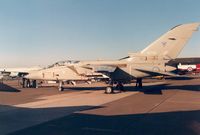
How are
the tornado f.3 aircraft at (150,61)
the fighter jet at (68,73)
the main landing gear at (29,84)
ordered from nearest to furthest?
the tornado f.3 aircraft at (150,61) → the fighter jet at (68,73) → the main landing gear at (29,84)

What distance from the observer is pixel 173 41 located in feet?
73.4

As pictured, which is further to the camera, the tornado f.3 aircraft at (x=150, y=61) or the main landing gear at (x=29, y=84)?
the main landing gear at (x=29, y=84)

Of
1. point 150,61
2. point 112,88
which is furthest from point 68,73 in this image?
point 150,61

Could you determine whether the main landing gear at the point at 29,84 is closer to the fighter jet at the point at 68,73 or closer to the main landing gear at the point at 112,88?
the fighter jet at the point at 68,73

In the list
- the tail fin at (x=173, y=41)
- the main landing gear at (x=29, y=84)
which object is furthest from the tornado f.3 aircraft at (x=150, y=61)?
the main landing gear at (x=29, y=84)

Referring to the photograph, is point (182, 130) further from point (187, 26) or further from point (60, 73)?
point (60, 73)

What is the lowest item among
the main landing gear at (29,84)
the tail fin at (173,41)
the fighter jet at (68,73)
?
the main landing gear at (29,84)

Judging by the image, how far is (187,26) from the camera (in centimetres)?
2205

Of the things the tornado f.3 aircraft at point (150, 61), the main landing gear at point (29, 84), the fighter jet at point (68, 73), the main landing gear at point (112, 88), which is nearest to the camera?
the tornado f.3 aircraft at point (150, 61)

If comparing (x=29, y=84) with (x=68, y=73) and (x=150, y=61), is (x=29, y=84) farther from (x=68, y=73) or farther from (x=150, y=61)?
(x=150, y=61)

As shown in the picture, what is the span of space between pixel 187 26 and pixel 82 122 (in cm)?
1559

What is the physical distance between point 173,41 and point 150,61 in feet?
8.43

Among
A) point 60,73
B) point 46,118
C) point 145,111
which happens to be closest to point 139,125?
point 145,111

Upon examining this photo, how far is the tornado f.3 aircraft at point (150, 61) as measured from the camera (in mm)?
22109
